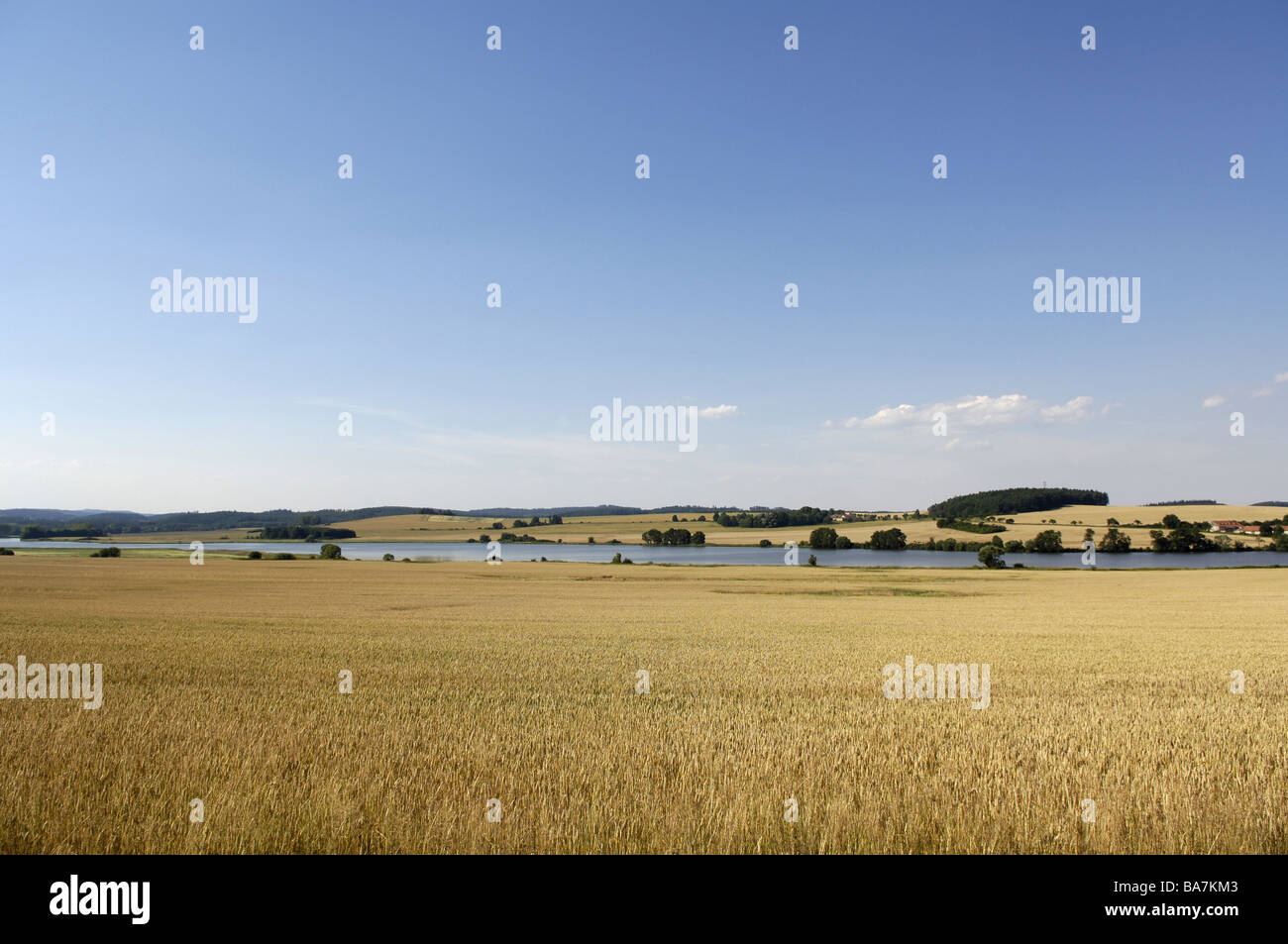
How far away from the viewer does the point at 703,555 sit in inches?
5428

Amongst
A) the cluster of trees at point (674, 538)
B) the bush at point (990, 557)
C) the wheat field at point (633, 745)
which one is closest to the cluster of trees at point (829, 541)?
the cluster of trees at point (674, 538)

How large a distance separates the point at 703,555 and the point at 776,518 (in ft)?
169

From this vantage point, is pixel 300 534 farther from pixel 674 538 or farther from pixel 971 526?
pixel 971 526

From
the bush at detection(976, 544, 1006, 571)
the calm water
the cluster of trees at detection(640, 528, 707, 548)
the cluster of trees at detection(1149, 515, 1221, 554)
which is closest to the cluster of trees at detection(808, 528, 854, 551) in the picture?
the calm water

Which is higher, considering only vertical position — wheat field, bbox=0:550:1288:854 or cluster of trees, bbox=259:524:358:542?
wheat field, bbox=0:550:1288:854

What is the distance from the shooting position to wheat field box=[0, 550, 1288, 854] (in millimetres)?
6246

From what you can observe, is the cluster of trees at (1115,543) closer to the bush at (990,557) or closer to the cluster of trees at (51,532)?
the bush at (990,557)

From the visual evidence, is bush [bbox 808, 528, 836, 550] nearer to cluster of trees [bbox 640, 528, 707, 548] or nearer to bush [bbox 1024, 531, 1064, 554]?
cluster of trees [bbox 640, 528, 707, 548]

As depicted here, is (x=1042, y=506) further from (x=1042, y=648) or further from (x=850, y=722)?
(x=850, y=722)

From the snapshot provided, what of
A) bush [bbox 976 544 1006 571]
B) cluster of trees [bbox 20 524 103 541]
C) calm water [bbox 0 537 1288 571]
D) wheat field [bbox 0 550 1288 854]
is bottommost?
calm water [bbox 0 537 1288 571]

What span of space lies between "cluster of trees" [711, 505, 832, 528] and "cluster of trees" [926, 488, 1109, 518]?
3037 centimetres

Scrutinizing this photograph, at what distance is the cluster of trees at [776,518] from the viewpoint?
18188 centimetres
